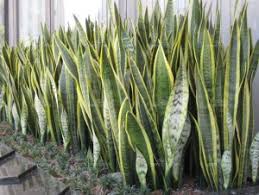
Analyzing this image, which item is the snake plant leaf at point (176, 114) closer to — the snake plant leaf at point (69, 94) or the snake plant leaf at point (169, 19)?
the snake plant leaf at point (169, 19)

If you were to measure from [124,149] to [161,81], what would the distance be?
11.5 inches

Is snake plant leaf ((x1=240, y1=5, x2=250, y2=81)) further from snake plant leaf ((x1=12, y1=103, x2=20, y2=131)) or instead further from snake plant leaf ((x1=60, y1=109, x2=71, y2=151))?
snake plant leaf ((x1=12, y1=103, x2=20, y2=131))

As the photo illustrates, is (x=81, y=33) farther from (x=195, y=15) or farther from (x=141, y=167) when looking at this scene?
(x=141, y=167)

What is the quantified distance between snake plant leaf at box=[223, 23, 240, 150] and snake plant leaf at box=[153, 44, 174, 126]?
0.20m

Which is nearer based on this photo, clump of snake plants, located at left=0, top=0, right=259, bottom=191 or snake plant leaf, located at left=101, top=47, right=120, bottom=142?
clump of snake plants, located at left=0, top=0, right=259, bottom=191

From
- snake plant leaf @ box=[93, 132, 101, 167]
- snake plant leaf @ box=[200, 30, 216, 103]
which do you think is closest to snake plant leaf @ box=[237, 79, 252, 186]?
snake plant leaf @ box=[200, 30, 216, 103]

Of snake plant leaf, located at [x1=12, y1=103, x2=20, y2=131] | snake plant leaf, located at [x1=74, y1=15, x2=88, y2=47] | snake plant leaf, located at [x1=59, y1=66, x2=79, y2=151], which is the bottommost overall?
snake plant leaf, located at [x1=12, y1=103, x2=20, y2=131]

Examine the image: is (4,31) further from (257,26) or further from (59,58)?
(257,26)

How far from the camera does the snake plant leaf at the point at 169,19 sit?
152cm

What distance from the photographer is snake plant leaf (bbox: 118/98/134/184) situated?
51.7 inches

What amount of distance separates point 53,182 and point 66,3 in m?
3.48

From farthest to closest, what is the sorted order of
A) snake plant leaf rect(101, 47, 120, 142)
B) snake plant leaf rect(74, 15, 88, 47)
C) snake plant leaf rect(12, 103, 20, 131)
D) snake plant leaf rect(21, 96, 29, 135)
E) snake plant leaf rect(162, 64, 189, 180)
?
snake plant leaf rect(12, 103, 20, 131), snake plant leaf rect(21, 96, 29, 135), snake plant leaf rect(74, 15, 88, 47), snake plant leaf rect(101, 47, 120, 142), snake plant leaf rect(162, 64, 189, 180)

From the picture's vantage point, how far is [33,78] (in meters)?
2.17

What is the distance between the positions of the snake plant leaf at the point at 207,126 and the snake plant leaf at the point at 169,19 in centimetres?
34
